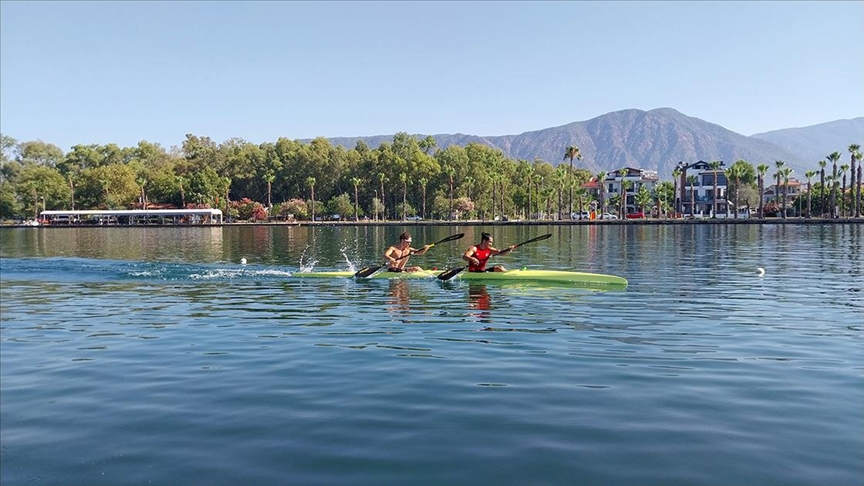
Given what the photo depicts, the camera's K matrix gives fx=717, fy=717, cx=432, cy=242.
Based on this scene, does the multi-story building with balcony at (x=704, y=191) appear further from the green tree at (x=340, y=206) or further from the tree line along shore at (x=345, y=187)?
the green tree at (x=340, y=206)

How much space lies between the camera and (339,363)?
13.5 meters

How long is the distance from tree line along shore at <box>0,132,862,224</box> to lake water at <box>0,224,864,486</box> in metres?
124

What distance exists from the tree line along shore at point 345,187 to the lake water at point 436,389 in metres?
124

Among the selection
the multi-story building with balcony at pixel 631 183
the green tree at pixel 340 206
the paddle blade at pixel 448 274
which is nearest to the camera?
the paddle blade at pixel 448 274

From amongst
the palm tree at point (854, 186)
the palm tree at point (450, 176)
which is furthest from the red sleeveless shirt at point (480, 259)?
the palm tree at point (450, 176)

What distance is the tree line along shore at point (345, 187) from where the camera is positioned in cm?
15088

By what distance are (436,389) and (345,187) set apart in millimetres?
154144

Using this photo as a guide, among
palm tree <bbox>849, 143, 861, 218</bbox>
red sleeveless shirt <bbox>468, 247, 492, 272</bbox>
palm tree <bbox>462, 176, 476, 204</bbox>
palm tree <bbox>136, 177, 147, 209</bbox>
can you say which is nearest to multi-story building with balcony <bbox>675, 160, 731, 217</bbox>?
palm tree <bbox>849, 143, 861, 218</bbox>

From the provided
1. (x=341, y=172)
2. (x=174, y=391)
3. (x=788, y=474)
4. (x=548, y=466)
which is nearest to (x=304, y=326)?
(x=174, y=391)

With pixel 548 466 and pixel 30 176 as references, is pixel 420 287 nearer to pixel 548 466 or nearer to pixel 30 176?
pixel 548 466

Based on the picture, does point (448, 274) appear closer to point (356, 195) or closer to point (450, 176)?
point (356, 195)

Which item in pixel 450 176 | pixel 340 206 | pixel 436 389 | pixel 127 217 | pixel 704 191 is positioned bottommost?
pixel 436 389

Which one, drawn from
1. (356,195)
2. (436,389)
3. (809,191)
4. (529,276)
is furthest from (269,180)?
(436,389)

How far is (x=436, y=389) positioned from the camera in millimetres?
11500
